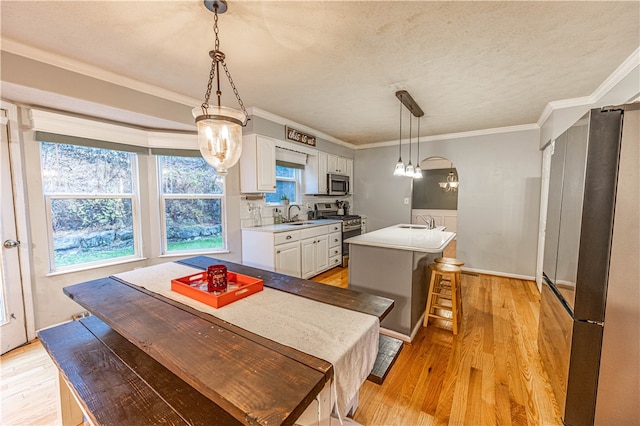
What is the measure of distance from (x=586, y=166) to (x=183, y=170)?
12.1 ft

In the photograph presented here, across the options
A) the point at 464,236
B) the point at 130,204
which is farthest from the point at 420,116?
the point at 130,204

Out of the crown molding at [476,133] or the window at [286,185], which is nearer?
the crown molding at [476,133]

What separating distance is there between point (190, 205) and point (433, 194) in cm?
654

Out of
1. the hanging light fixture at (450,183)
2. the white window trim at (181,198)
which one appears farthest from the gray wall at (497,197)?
the white window trim at (181,198)

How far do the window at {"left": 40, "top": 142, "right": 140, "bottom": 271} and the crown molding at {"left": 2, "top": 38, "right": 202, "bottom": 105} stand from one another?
80 cm

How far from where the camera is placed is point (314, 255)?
3.97 metres

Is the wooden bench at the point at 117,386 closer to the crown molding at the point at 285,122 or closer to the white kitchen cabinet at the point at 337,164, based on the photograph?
the crown molding at the point at 285,122

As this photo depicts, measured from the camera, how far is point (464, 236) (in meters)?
4.49

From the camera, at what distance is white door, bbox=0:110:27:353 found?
7.04ft

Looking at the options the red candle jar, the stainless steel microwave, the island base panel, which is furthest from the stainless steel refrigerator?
the stainless steel microwave

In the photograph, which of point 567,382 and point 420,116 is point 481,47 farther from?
point 567,382

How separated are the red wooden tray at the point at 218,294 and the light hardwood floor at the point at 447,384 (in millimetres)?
1044

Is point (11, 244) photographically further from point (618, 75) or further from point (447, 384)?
point (618, 75)

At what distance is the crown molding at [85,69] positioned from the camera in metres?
1.85
